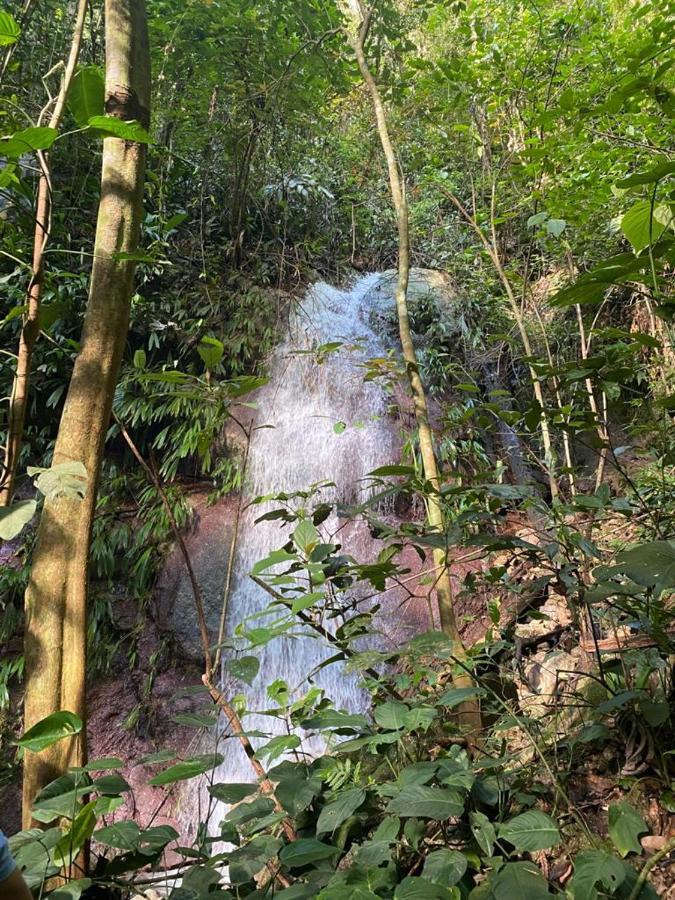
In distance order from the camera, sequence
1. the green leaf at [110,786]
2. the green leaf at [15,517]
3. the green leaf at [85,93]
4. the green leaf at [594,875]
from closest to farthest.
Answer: the green leaf at [594,875], the green leaf at [15,517], the green leaf at [110,786], the green leaf at [85,93]

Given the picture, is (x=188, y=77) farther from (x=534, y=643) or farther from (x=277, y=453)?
(x=534, y=643)

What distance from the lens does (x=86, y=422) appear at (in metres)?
1.50

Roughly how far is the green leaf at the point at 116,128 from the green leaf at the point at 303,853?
143 centimetres

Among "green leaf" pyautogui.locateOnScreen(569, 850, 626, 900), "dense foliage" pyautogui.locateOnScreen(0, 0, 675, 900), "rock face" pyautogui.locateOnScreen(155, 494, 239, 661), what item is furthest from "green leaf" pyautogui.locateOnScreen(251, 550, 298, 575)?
"rock face" pyautogui.locateOnScreen(155, 494, 239, 661)

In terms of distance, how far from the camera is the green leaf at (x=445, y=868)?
34.1 inches

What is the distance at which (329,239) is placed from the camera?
7117 mm

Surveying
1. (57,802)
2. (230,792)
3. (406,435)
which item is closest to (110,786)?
(57,802)

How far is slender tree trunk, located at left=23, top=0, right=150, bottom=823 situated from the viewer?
133 centimetres

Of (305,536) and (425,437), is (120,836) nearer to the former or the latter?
(305,536)

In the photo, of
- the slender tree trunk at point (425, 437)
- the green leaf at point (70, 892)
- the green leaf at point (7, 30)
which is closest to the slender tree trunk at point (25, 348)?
the green leaf at point (7, 30)

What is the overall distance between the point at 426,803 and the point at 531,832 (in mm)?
184

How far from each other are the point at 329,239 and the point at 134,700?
5.84 meters

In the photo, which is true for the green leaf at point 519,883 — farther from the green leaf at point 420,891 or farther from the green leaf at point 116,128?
the green leaf at point 116,128

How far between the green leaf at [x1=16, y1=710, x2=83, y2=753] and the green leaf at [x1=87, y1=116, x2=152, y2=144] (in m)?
1.17
